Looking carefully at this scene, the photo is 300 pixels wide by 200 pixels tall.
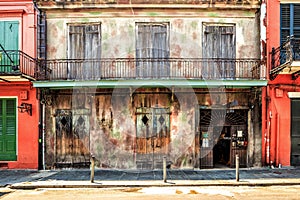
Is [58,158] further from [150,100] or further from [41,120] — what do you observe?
[150,100]

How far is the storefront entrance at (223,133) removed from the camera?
13.3 metres

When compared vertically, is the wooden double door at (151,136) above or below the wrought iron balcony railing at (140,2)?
below

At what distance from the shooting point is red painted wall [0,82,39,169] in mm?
13117

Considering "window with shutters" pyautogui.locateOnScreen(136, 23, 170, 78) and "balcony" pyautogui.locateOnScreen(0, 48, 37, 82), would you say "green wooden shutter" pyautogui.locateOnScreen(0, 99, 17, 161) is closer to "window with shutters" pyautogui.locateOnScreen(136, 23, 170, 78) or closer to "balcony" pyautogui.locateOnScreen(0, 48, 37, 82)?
"balcony" pyautogui.locateOnScreen(0, 48, 37, 82)

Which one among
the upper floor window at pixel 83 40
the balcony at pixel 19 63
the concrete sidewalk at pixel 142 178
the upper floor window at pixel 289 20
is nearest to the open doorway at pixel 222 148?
the concrete sidewalk at pixel 142 178

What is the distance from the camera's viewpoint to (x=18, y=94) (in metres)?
13.3

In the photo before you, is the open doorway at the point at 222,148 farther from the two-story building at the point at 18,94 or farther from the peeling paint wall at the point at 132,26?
the two-story building at the point at 18,94

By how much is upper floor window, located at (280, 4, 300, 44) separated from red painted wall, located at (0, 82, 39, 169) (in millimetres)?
11806

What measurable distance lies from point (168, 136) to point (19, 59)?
25.0 feet

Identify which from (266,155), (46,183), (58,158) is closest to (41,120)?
(58,158)

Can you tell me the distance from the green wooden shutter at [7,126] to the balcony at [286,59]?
12.0m

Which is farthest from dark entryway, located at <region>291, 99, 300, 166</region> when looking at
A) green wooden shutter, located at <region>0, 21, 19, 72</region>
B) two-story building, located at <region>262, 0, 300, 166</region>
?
green wooden shutter, located at <region>0, 21, 19, 72</region>

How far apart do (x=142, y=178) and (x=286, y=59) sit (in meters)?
7.90

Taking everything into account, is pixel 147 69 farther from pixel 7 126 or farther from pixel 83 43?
pixel 7 126
